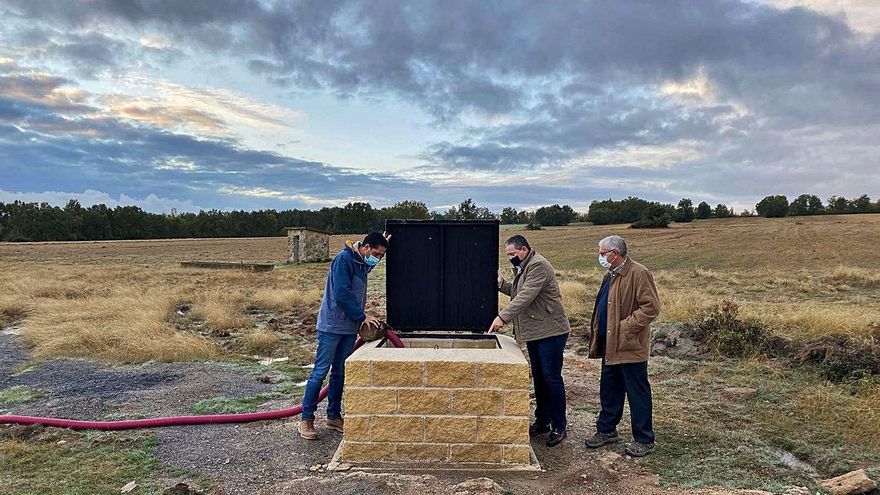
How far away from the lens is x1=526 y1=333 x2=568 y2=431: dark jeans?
542 centimetres

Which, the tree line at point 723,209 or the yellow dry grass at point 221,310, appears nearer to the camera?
the yellow dry grass at point 221,310

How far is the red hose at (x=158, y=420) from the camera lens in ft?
19.6

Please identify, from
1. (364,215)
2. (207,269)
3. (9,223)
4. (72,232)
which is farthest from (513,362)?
(9,223)

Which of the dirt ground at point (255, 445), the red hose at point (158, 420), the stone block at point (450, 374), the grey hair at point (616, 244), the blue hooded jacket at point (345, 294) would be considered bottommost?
the dirt ground at point (255, 445)

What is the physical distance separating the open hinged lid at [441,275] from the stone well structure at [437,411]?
1421mm

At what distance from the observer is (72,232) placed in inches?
3063

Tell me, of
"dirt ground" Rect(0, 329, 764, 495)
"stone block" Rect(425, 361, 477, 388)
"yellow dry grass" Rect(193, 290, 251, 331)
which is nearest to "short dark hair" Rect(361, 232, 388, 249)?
"stone block" Rect(425, 361, 477, 388)

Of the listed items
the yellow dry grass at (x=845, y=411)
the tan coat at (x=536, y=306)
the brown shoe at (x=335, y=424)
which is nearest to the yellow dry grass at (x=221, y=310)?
the brown shoe at (x=335, y=424)

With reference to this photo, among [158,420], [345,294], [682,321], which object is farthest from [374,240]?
[682,321]

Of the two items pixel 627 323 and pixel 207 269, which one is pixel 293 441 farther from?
pixel 207 269

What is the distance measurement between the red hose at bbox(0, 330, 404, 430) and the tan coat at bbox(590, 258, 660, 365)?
208 centimetres

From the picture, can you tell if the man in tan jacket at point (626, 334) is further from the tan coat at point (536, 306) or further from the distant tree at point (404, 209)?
the distant tree at point (404, 209)

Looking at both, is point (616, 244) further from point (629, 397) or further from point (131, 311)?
point (131, 311)

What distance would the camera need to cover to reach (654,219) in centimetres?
6794
